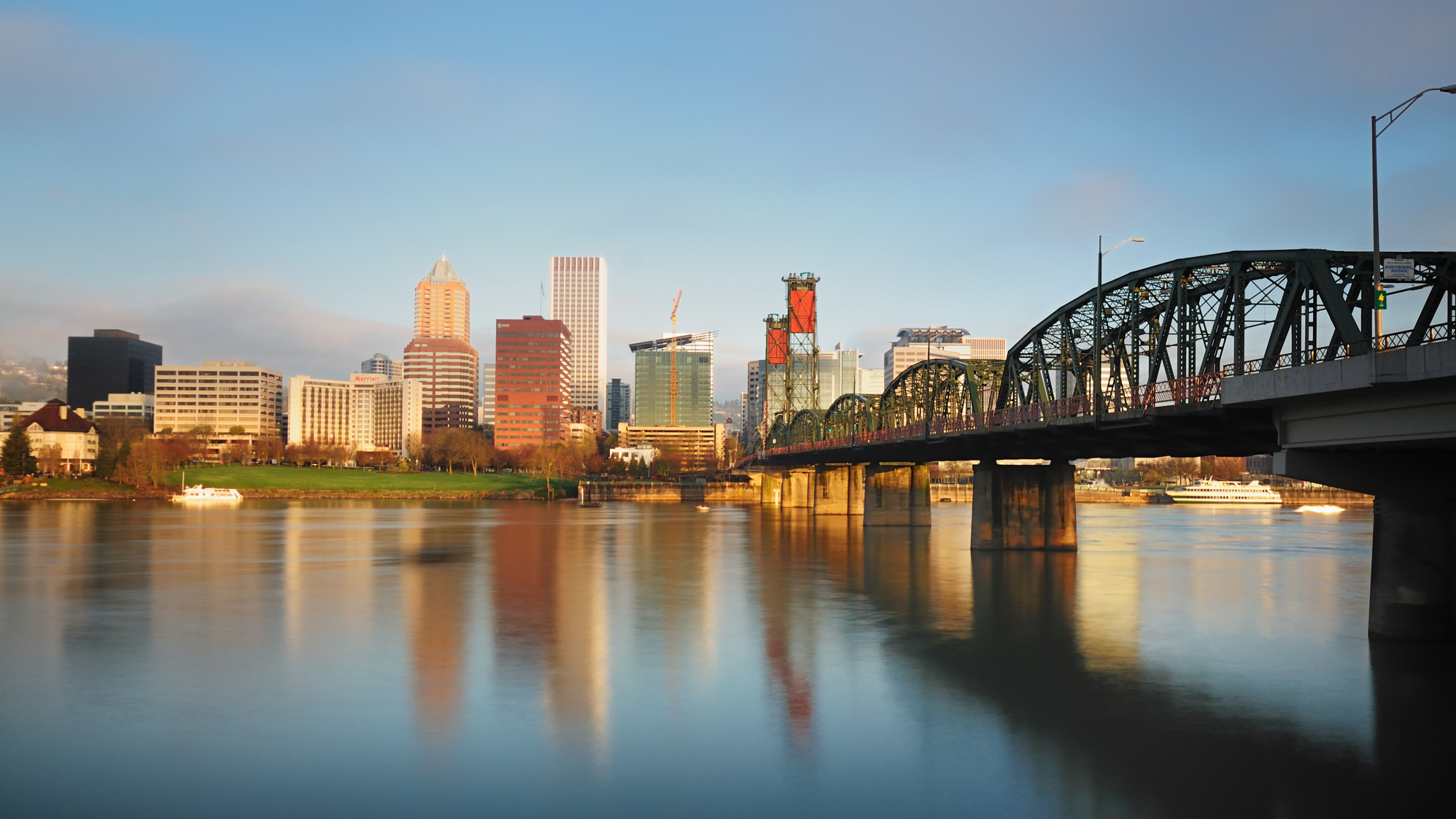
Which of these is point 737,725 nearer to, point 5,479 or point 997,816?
point 997,816

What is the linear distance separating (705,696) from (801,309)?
17226 centimetres

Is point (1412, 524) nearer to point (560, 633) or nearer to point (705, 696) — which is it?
point (705, 696)

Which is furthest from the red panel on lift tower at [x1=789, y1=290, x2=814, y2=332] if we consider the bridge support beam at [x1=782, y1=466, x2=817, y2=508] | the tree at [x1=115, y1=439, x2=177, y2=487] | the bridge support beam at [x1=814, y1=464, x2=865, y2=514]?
the tree at [x1=115, y1=439, x2=177, y2=487]

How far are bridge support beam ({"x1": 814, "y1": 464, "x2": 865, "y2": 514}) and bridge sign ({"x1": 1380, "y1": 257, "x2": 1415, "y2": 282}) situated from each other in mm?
111968

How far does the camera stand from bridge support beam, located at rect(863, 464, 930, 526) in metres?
115

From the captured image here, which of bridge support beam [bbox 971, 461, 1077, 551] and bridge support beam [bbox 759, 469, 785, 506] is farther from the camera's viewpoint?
bridge support beam [bbox 759, 469, 785, 506]

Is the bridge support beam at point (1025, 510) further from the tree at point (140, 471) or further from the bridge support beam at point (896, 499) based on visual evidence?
the tree at point (140, 471)

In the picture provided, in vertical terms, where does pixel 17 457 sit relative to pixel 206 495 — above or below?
above

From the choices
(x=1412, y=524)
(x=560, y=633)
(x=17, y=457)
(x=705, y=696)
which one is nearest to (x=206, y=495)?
(x=17, y=457)

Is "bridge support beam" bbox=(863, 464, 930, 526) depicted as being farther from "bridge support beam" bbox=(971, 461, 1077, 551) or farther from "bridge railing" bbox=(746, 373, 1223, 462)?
"bridge support beam" bbox=(971, 461, 1077, 551)

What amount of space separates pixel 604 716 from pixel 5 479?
21775 centimetres

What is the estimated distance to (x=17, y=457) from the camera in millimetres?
194125

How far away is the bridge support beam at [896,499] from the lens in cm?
11456

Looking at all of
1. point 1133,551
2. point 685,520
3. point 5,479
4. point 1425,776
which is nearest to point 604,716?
point 1425,776
